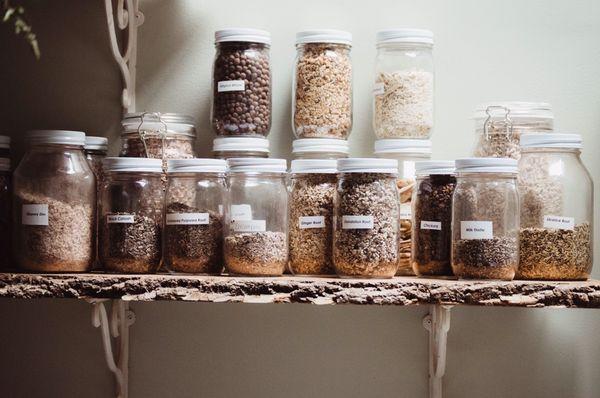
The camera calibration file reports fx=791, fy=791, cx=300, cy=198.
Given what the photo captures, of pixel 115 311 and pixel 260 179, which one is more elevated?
pixel 260 179

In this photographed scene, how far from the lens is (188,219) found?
144 centimetres

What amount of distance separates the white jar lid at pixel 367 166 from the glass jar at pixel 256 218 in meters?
0.13

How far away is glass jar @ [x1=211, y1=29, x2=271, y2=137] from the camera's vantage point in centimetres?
156

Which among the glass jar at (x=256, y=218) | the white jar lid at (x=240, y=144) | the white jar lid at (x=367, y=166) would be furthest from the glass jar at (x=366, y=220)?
the white jar lid at (x=240, y=144)

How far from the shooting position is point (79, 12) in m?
1.77

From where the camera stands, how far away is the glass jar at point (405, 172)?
1.53m

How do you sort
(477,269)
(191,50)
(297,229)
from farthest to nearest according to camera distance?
(191,50)
(297,229)
(477,269)

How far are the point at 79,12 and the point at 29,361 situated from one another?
2.58 ft

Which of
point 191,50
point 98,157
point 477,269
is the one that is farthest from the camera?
point 191,50

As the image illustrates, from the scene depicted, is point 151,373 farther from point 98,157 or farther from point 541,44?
point 541,44

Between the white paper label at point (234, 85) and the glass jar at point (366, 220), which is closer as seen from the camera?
the glass jar at point (366, 220)

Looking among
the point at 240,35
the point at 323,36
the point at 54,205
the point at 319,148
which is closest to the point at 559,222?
the point at 319,148

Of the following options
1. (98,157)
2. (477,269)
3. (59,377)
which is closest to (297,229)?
(477,269)

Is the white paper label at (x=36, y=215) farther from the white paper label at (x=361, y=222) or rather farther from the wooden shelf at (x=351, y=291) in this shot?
the white paper label at (x=361, y=222)
